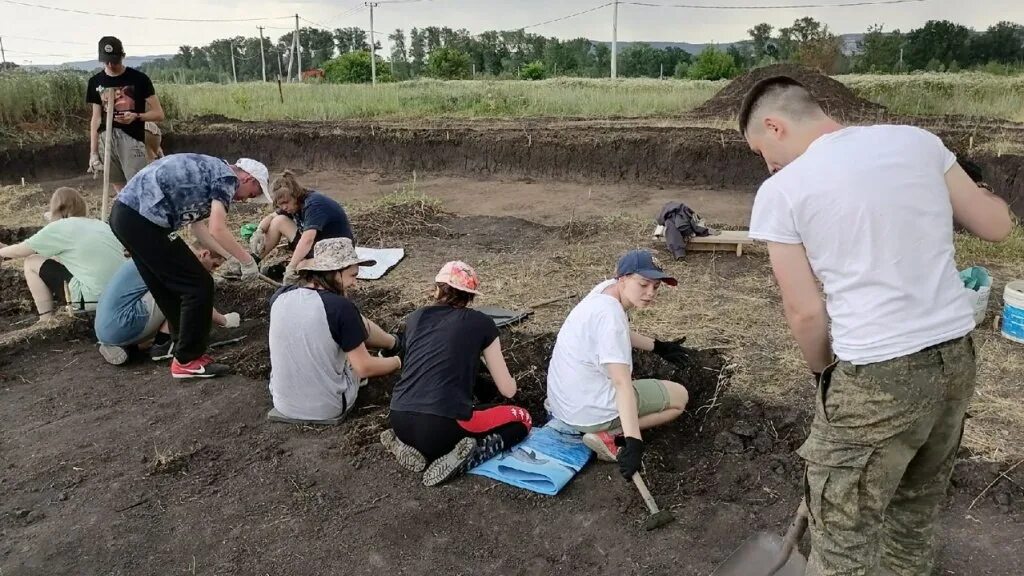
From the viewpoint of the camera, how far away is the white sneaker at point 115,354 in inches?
192

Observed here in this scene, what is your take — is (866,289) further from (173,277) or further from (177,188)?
(173,277)

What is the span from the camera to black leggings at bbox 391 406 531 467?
3.33 metres

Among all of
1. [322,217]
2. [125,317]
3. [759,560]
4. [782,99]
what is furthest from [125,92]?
[759,560]

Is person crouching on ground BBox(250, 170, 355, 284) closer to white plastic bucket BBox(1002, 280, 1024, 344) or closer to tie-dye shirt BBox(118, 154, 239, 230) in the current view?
tie-dye shirt BBox(118, 154, 239, 230)

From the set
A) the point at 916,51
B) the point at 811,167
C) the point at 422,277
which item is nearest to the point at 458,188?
the point at 422,277

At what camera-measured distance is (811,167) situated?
188 cm

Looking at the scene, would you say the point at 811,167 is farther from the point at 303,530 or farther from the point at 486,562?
the point at 303,530

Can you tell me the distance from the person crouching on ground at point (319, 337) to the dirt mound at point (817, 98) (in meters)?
12.8

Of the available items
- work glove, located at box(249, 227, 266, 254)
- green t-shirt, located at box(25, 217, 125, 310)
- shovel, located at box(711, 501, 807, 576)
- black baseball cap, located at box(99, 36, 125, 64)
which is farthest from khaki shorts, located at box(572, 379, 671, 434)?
black baseball cap, located at box(99, 36, 125, 64)

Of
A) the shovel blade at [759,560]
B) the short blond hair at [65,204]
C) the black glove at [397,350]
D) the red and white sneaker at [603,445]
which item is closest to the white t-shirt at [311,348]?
the black glove at [397,350]

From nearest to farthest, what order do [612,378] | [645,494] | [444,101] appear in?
[645,494], [612,378], [444,101]

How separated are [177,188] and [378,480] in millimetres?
2149

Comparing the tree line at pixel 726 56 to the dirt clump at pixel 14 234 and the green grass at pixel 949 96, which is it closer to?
the green grass at pixel 949 96

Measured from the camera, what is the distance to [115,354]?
16.0 feet
